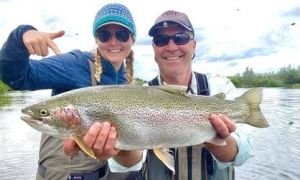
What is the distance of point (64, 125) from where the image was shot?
11.1ft

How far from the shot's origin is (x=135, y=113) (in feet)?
11.4

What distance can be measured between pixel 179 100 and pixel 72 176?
1.17 metres

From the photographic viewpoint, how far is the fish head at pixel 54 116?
336 cm

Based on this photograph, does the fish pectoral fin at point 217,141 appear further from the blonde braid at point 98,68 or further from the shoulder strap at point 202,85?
the blonde braid at point 98,68

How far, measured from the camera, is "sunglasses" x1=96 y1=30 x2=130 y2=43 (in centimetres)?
424

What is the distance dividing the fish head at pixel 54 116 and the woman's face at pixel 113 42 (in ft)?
3.18

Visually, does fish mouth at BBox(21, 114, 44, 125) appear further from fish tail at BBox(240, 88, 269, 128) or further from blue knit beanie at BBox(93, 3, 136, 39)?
fish tail at BBox(240, 88, 269, 128)

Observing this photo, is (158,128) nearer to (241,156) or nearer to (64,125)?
(64,125)

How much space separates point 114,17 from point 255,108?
1505mm

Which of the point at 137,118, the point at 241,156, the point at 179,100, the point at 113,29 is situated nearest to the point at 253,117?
the point at 241,156

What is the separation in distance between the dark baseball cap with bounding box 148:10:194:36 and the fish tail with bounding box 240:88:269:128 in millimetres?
979

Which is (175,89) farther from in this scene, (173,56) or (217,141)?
(173,56)

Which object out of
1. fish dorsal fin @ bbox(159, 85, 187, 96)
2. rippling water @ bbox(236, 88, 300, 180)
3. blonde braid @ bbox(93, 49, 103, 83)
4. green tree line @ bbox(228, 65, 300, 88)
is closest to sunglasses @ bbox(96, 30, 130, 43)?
blonde braid @ bbox(93, 49, 103, 83)

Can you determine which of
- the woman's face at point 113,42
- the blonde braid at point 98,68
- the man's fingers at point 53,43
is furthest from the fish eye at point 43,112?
the woman's face at point 113,42
